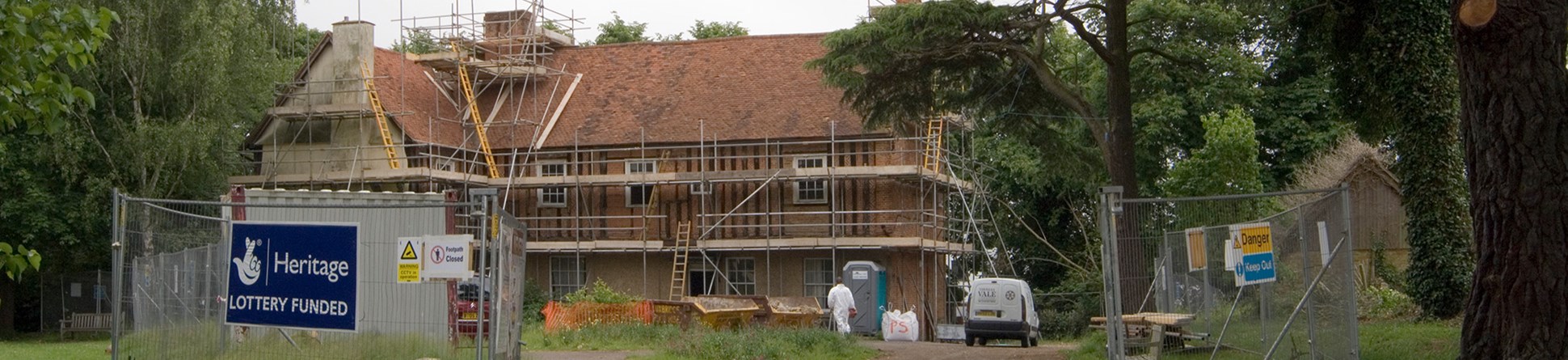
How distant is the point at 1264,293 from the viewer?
15.2m

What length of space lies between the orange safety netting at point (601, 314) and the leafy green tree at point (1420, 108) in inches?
485

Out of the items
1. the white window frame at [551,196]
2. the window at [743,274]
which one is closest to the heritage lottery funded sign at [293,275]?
the window at [743,274]

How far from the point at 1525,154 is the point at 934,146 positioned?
28.5 metres

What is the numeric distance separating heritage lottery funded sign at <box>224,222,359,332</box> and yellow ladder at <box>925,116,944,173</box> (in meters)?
25.8

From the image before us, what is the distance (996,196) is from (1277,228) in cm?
3559

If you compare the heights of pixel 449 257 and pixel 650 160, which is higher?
pixel 650 160

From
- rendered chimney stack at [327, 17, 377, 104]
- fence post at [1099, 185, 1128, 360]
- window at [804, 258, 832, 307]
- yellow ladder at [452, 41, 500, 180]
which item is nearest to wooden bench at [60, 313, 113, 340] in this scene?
rendered chimney stack at [327, 17, 377, 104]

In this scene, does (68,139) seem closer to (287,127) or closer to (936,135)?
(287,127)

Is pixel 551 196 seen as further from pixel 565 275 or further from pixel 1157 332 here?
pixel 1157 332

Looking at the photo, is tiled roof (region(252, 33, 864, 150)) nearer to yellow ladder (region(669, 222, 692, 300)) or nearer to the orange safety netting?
yellow ladder (region(669, 222, 692, 300))

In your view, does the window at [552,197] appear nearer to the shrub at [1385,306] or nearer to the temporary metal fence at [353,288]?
the shrub at [1385,306]

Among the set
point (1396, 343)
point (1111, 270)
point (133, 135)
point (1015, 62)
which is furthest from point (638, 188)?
point (1111, 270)

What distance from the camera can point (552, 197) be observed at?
4216 cm

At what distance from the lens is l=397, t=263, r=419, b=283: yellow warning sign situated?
14250 millimetres
